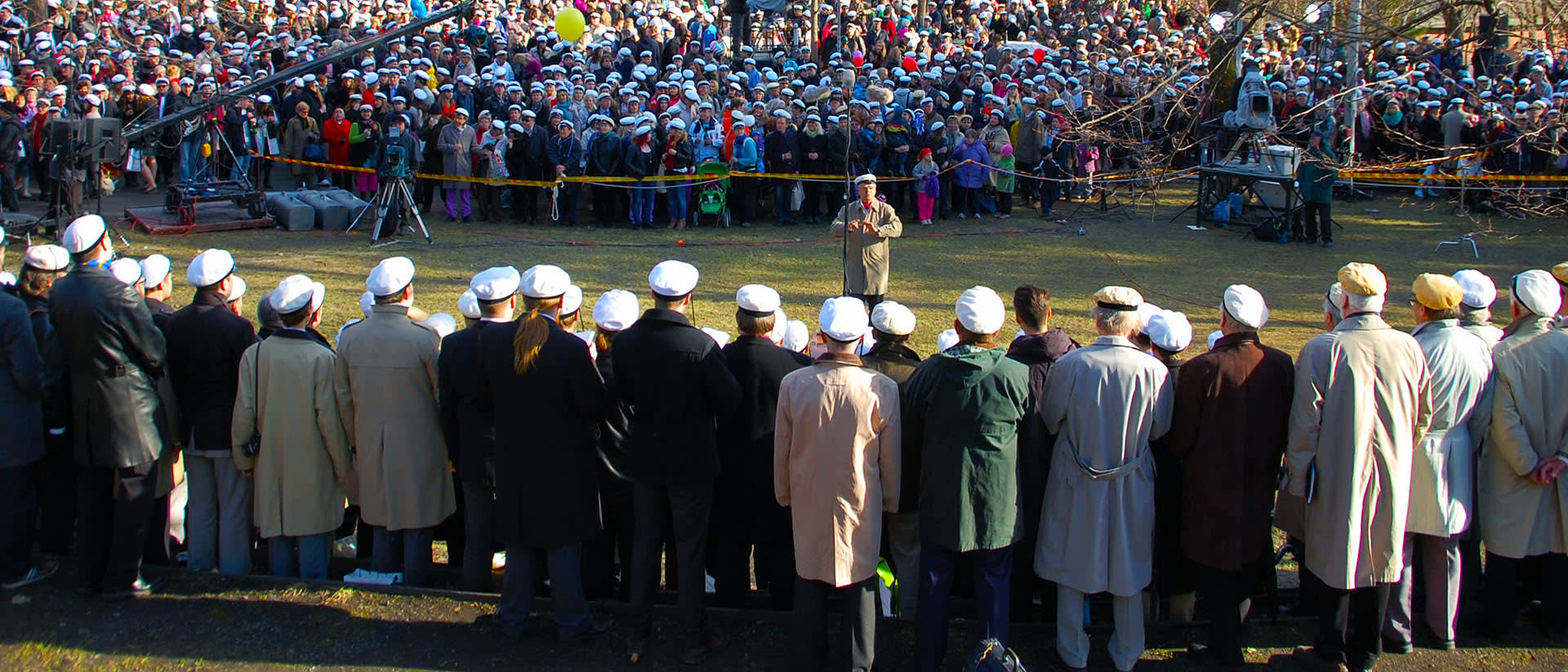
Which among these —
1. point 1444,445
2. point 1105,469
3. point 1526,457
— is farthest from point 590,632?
point 1526,457

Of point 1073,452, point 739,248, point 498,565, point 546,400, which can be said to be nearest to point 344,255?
point 739,248

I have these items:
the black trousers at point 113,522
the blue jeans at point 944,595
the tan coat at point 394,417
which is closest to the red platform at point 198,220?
the black trousers at point 113,522

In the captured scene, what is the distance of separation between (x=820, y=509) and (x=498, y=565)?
2.48 meters

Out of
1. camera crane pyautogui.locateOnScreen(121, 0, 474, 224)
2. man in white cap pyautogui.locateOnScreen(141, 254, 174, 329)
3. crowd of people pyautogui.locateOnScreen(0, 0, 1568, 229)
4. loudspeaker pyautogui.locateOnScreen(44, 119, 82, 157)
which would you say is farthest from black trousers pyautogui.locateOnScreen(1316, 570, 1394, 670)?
loudspeaker pyautogui.locateOnScreen(44, 119, 82, 157)

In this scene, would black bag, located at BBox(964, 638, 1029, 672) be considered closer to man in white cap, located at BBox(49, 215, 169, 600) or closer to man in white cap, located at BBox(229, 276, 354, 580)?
man in white cap, located at BBox(229, 276, 354, 580)

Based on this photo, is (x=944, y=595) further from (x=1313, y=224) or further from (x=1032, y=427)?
(x=1313, y=224)

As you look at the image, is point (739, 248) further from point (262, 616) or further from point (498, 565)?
point (262, 616)

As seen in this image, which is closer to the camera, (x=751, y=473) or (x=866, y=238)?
(x=751, y=473)

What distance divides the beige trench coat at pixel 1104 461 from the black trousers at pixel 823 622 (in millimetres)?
776

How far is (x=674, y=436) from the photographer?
5340mm

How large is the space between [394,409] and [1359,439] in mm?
4113

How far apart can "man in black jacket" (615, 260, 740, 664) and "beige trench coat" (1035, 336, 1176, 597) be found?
1.35 meters

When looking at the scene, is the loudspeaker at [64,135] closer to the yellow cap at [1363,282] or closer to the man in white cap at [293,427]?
the man in white cap at [293,427]

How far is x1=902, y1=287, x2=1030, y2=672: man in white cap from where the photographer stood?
4965 mm
